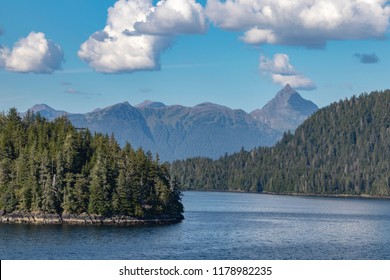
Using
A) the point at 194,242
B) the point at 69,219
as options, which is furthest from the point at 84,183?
the point at 194,242

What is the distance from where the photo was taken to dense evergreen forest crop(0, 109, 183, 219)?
172875 mm

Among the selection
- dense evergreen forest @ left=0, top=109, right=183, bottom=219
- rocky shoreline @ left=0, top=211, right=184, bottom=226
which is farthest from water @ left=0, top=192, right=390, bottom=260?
dense evergreen forest @ left=0, top=109, right=183, bottom=219

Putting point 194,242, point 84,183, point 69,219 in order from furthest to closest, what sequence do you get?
point 84,183 < point 69,219 < point 194,242

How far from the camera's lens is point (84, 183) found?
176m

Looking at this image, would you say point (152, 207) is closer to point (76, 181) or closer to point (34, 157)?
point (76, 181)

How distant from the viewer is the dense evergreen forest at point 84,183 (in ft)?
567

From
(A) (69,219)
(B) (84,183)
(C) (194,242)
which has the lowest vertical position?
(C) (194,242)

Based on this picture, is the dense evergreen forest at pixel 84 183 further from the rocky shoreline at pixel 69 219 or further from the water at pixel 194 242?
the water at pixel 194 242

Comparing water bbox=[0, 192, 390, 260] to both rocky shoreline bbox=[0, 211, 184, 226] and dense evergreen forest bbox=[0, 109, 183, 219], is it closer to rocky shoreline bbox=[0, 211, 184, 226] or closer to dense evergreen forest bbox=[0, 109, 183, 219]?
rocky shoreline bbox=[0, 211, 184, 226]

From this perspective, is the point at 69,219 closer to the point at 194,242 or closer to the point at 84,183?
the point at 84,183

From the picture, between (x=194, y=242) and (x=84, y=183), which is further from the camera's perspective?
(x=84, y=183)

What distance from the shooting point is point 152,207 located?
180 m

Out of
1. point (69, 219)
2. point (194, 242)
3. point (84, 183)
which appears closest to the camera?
point (194, 242)
